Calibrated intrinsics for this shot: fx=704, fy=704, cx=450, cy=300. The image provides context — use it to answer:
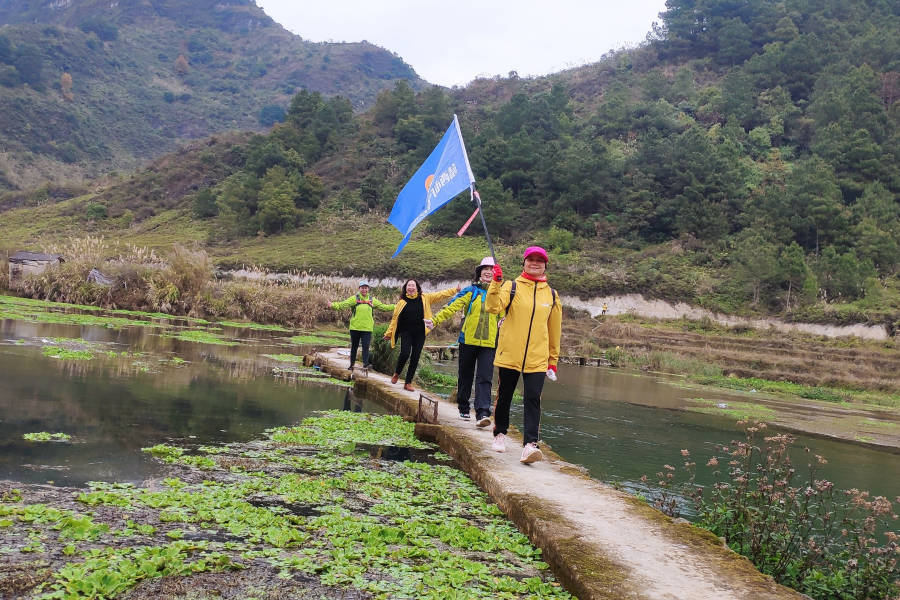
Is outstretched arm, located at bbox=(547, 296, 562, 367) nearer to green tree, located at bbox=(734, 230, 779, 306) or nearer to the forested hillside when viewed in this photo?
the forested hillside

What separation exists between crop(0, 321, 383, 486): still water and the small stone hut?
44.7ft

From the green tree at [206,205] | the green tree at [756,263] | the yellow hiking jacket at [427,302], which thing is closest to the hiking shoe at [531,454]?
the yellow hiking jacket at [427,302]

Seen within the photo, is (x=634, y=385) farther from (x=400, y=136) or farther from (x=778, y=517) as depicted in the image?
(x=400, y=136)

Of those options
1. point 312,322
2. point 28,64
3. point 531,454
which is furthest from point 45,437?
point 28,64

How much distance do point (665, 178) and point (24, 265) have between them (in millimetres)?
50086

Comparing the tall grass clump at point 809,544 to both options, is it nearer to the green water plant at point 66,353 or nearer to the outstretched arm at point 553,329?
the outstretched arm at point 553,329

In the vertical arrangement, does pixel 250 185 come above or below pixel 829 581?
above

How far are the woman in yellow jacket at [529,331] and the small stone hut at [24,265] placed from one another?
24608 mm

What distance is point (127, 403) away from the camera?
25.4ft

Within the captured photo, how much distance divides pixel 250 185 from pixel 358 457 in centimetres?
6641

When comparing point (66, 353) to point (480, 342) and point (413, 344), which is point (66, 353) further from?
point (480, 342)

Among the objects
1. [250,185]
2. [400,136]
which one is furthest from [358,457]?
[400,136]

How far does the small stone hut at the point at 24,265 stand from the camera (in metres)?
26.0

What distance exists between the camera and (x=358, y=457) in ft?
21.5
